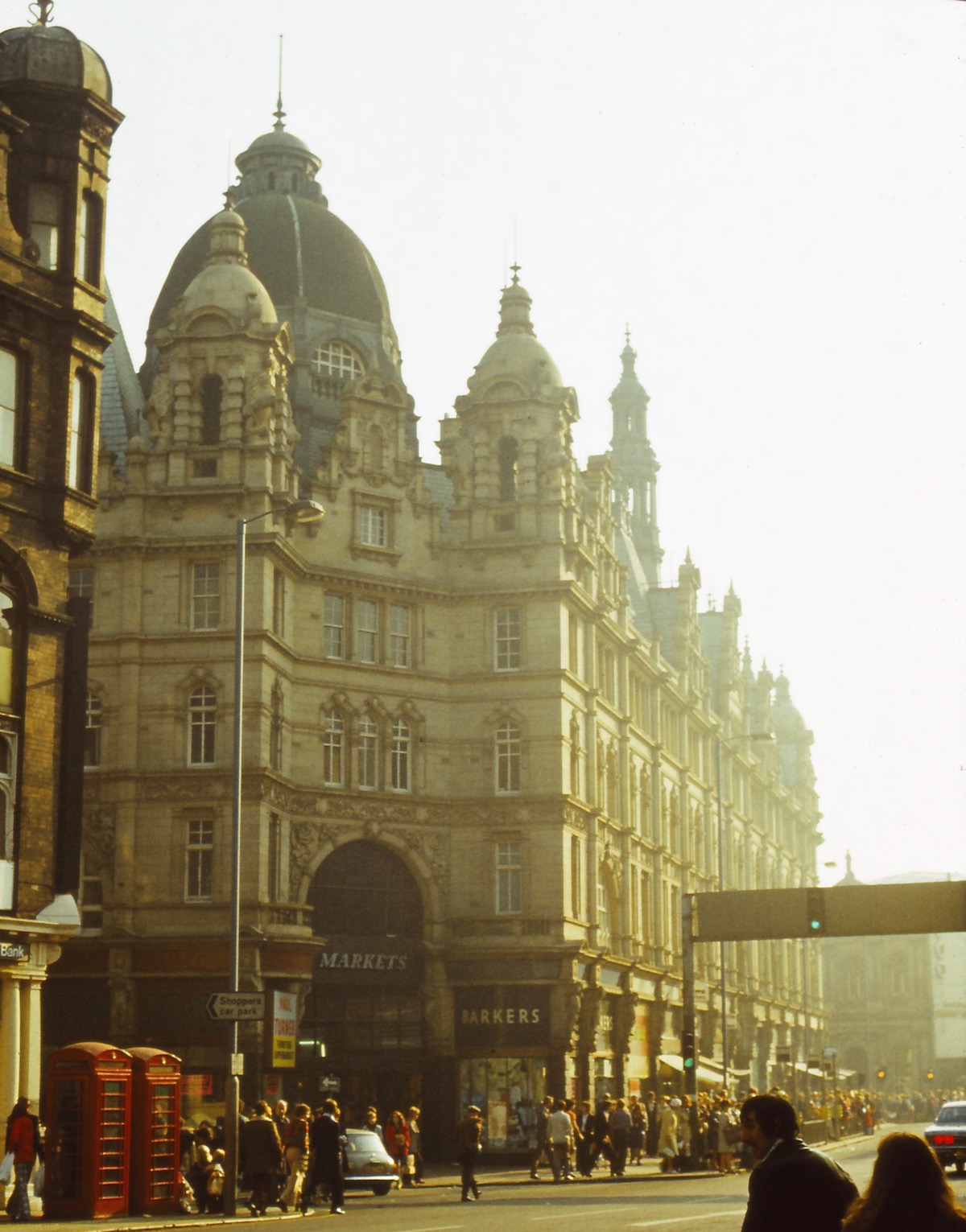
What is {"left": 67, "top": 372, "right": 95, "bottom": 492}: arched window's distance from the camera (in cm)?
3512

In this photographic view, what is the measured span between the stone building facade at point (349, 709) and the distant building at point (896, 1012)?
9248cm

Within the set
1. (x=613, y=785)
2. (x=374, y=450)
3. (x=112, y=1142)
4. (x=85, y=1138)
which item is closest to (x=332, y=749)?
(x=374, y=450)

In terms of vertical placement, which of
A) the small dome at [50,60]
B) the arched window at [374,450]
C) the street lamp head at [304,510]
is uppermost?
the small dome at [50,60]

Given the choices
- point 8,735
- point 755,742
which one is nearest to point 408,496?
point 8,735

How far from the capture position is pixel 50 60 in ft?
118

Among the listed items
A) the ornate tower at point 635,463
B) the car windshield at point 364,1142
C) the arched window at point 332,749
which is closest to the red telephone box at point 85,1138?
the car windshield at point 364,1142

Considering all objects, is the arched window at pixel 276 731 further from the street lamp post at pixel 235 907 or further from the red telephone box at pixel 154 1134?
the red telephone box at pixel 154 1134

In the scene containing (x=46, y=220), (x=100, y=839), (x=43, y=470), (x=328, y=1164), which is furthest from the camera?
(x=100, y=839)

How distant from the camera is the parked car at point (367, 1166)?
38.2 m

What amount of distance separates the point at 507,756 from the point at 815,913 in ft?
37.2

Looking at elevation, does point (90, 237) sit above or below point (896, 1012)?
above

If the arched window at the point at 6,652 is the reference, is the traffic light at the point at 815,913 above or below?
below

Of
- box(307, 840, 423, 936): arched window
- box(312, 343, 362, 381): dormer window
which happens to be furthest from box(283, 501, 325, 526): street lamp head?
box(312, 343, 362, 381): dormer window

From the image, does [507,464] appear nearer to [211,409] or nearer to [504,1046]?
[211,409]
